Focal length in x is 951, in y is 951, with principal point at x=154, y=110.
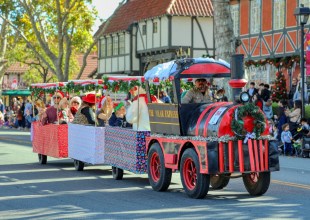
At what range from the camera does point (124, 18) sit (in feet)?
207

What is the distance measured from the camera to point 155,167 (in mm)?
15750

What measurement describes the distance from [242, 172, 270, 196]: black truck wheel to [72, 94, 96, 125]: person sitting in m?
5.75

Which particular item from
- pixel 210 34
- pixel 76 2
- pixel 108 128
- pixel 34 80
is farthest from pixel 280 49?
pixel 34 80

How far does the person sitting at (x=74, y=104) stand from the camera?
72.3 feet

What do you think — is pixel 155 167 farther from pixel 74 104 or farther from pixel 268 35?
pixel 268 35

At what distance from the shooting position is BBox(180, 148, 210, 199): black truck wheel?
14.0 meters

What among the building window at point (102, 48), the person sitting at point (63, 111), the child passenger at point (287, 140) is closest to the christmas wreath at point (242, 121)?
the person sitting at point (63, 111)

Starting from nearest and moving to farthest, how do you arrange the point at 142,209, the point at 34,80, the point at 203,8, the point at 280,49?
the point at 142,209 < the point at 280,49 < the point at 203,8 < the point at 34,80

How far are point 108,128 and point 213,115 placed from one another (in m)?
4.44

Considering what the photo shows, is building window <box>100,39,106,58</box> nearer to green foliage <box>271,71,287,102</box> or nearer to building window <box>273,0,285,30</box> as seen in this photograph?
building window <box>273,0,285,30</box>

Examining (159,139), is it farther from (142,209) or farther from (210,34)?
(210,34)

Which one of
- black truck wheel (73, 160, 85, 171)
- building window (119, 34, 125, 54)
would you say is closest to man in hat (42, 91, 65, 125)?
black truck wheel (73, 160, 85, 171)

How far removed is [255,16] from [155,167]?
98.2 ft

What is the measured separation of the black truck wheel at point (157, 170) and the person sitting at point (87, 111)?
425 cm
